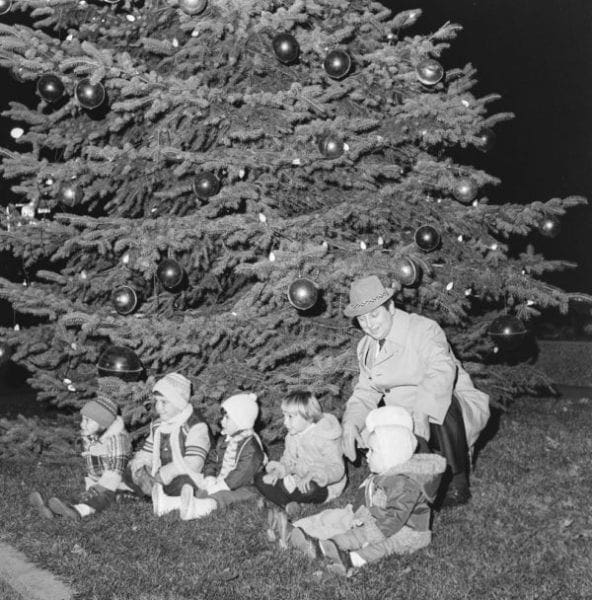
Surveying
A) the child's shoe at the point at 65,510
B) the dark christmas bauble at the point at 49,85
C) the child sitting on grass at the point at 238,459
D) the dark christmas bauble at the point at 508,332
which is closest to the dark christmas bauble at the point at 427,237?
the dark christmas bauble at the point at 508,332

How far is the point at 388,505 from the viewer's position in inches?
168

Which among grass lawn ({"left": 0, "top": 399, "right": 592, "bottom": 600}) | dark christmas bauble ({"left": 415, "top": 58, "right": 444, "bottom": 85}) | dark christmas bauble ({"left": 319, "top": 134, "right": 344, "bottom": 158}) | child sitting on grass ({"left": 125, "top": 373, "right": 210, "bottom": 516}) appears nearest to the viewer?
grass lawn ({"left": 0, "top": 399, "right": 592, "bottom": 600})

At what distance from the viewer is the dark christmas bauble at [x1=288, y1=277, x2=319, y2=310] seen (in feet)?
18.1

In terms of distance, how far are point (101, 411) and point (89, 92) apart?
250 centimetres

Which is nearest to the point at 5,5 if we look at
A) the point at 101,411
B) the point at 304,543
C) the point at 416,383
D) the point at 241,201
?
the point at 241,201

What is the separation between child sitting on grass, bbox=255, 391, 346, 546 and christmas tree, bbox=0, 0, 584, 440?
747 mm

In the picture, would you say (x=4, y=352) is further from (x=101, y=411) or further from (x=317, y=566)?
→ (x=317, y=566)

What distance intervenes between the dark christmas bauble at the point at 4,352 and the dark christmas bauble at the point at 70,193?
136 cm

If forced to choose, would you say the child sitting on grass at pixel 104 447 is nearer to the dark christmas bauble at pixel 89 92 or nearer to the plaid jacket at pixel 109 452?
the plaid jacket at pixel 109 452

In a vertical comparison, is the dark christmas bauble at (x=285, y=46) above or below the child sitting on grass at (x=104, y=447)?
above

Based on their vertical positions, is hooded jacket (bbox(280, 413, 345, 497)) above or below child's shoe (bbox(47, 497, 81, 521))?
above

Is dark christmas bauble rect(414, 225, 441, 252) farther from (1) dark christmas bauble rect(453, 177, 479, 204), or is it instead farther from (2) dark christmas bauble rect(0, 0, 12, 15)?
(2) dark christmas bauble rect(0, 0, 12, 15)

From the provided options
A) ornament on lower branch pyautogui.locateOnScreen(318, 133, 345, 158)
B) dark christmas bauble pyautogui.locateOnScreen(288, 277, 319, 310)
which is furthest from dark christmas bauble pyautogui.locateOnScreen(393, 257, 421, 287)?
ornament on lower branch pyautogui.locateOnScreen(318, 133, 345, 158)

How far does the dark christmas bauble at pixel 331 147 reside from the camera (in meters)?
6.01
